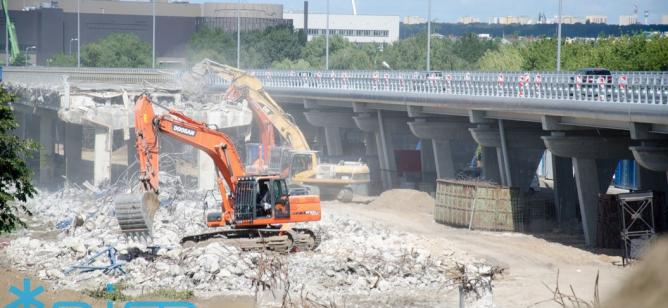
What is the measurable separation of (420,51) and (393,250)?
65.4m

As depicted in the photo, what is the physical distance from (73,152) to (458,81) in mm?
23254

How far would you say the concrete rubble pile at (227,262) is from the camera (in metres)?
24.9

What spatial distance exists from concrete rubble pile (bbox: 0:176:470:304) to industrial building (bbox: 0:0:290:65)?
86.2 meters

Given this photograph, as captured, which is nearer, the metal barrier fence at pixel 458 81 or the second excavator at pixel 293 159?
the metal barrier fence at pixel 458 81

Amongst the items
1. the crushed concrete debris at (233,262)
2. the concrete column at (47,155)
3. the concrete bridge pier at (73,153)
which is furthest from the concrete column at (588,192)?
the concrete column at (47,155)

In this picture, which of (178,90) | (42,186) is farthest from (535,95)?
(42,186)

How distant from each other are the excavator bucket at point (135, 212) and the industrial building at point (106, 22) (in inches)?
3683

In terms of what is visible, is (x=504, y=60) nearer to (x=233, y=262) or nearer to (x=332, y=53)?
(x=332, y=53)

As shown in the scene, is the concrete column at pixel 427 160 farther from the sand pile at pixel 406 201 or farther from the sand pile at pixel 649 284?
the sand pile at pixel 649 284

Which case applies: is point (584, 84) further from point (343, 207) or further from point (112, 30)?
point (112, 30)

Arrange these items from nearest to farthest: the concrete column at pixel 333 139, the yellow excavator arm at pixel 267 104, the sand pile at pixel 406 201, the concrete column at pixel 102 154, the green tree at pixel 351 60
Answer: the sand pile at pixel 406 201 → the yellow excavator arm at pixel 267 104 → the concrete column at pixel 102 154 → the concrete column at pixel 333 139 → the green tree at pixel 351 60

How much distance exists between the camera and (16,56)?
109562 millimetres

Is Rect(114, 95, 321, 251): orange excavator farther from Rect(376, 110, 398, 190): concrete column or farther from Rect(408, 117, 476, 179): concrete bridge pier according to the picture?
Rect(376, 110, 398, 190): concrete column

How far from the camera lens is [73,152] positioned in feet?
188
